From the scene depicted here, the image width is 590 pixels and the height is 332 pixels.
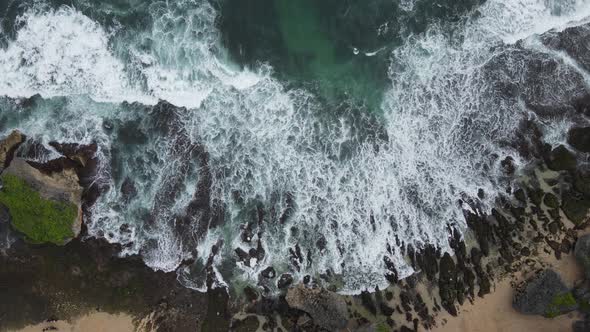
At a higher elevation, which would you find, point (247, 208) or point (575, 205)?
point (247, 208)

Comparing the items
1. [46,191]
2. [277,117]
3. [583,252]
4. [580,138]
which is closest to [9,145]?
[46,191]

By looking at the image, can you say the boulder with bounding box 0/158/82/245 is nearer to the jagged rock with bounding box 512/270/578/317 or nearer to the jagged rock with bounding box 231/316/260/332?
the jagged rock with bounding box 231/316/260/332

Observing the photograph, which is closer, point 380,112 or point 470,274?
point 470,274

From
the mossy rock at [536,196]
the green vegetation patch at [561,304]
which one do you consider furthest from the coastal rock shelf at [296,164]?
the mossy rock at [536,196]

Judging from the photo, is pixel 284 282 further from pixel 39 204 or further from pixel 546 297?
pixel 546 297

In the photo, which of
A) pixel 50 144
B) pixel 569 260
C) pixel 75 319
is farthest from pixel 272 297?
pixel 569 260

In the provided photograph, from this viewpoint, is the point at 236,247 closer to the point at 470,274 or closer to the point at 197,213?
the point at 197,213
